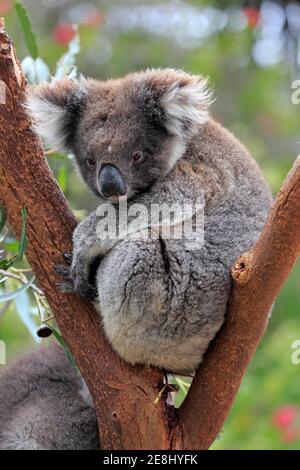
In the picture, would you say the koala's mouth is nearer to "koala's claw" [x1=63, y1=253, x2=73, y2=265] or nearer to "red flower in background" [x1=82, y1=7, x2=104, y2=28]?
"koala's claw" [x1=63, y1=253, x2=73, y2=265]

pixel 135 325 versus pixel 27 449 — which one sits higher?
pixel 135 325

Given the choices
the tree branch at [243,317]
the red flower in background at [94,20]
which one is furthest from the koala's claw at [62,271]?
the red flower in background at [94,20]

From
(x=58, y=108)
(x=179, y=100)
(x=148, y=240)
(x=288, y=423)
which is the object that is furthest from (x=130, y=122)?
(x=288, y=423)

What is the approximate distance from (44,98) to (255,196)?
1.18 m

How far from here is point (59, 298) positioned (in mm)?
3357

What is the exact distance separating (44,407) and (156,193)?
1200mm

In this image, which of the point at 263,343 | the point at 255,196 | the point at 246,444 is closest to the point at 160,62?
the point at 263,343

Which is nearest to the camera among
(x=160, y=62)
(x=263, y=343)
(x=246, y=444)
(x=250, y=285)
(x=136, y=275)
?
(x=250, y=285)

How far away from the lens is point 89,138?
12.3 ft

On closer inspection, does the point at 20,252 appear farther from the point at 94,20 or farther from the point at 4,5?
the point at 94,20

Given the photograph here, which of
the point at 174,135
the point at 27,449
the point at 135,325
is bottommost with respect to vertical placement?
the point at 27,449

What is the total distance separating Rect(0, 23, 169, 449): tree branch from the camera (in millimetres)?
3262

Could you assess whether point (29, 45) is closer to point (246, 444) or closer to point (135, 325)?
point (135, 325)

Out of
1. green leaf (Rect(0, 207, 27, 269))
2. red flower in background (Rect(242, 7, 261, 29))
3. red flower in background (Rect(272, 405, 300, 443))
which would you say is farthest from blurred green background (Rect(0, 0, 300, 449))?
green leaf (Rect(0, 207, 27, 269))
